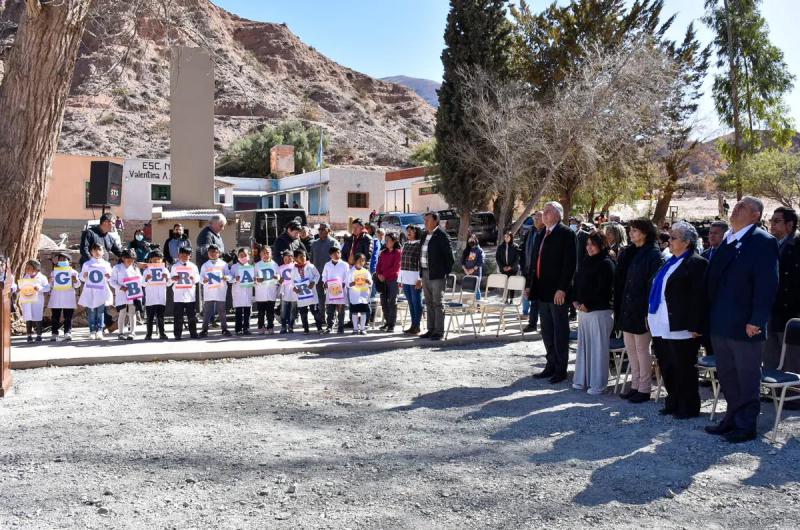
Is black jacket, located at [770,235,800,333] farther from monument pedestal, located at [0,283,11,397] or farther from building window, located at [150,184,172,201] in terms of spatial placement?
building window, located at [150,184,172,201]

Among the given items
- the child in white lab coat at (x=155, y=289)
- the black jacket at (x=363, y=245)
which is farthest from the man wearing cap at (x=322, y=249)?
the child in white lab coat at (x=155, y=289)

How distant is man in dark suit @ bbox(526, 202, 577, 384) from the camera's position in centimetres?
784

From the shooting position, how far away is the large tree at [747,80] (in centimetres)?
3050

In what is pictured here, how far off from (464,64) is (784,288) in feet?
69.2

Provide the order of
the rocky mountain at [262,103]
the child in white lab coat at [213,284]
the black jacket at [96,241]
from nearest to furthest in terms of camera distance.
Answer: the child in white lab coat at [213,284]
the black jacket at [96,241]
the rocky mountain at [262,103]

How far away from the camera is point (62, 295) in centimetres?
1038

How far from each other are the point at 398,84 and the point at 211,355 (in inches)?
5345

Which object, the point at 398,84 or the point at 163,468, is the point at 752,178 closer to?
the point at 163,468

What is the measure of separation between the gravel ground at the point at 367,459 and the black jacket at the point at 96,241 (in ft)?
12.0

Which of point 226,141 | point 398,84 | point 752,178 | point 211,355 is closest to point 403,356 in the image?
point 211,355

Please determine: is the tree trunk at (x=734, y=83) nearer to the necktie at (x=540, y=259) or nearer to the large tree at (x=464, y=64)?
the large tree at (x=464, y=64)

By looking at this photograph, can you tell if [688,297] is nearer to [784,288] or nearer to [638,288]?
[638,288]

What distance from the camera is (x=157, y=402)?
6.77 m

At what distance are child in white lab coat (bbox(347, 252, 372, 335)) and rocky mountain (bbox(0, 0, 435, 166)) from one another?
13.3m
